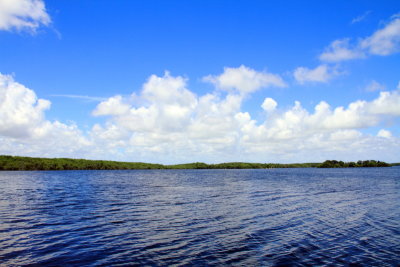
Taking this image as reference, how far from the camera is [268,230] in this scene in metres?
24.2

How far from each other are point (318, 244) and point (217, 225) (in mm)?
9135

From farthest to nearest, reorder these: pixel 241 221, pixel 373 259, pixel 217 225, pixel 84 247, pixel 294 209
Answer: pixel 294 209
pixel 241 221
pixel 217 225
pixel 84 247
pixel 373 259

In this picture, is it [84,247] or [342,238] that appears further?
[342,238]

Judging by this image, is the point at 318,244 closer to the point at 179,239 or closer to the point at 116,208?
the point at 179,239

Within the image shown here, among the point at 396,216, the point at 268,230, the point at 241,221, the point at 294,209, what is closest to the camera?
the point at 268,230

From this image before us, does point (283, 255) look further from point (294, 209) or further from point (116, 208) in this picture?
point (116, 208)

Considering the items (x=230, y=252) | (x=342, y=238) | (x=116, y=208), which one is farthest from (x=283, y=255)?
(x=116, y=208)

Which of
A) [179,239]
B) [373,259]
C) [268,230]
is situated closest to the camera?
[373,259]

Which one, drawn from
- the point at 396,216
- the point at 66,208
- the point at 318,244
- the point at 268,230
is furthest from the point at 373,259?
the point at 66,208

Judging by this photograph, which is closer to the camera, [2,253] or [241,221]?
[2,253]

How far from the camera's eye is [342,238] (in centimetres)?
2198

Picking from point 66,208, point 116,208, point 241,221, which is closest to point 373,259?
point 241,221

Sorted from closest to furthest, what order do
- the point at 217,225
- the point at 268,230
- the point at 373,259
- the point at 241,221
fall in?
the point at 373,259 → the point at 268,230 → the point at 217,225 → the point at 241,221

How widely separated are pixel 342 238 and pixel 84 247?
19.3m
